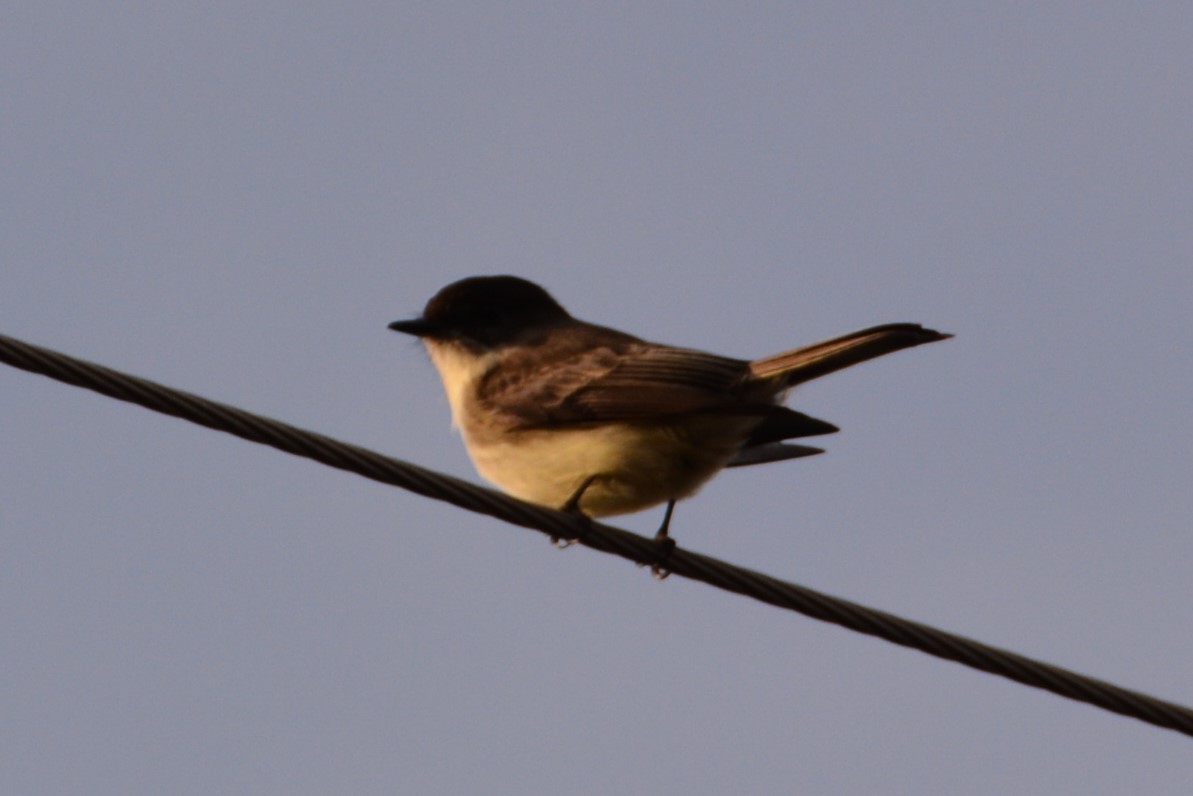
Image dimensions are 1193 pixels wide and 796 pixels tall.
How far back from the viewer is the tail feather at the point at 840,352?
310 inches

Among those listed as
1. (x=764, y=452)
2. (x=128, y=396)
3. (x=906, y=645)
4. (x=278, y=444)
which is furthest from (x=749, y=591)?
(x=764, y=452)

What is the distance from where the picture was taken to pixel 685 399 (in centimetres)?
823

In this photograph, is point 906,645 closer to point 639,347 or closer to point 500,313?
point 639,347

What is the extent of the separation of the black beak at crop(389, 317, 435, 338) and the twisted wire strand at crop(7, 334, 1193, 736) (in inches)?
141

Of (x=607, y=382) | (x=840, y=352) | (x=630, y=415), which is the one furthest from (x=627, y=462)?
(x=840, y=352)

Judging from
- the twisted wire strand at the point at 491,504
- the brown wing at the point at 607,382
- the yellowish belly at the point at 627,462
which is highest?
the brown wing at the point at 607,382

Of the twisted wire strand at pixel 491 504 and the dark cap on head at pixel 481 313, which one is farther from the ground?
the dark cap on head at pixel 481 313

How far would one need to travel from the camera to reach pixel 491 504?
19.9ft

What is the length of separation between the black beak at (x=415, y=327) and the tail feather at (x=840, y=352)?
6.99 ft

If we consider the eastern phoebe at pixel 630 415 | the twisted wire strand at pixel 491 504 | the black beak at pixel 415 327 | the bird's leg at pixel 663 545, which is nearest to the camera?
the twisted wire strand at pixel 491 504

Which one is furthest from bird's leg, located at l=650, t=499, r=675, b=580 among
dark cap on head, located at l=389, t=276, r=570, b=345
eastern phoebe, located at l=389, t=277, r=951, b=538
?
dark cap on head, located at l=389, t=276, r=570, b=345

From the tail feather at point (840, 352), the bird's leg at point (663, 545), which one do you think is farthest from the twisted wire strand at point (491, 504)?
the tail feather at point (840, 352)

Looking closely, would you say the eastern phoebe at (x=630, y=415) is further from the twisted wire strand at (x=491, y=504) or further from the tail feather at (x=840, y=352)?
the twisted wire strand at (x=491, y=504)

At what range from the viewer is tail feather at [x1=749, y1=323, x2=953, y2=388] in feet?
25.8
